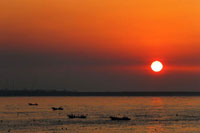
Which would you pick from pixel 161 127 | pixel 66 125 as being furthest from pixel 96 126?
pixel 161 127

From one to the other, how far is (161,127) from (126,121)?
11.9m

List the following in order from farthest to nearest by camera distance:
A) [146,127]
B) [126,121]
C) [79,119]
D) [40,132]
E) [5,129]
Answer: [79,119], [126,121], [146,127], [5,129], [40,132]

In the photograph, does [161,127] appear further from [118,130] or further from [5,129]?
[5,129]

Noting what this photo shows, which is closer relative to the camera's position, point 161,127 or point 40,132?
point 40,132

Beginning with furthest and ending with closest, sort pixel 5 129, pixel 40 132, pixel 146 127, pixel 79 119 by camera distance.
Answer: pixel 79 119
pixel 146 127
pixel 5 129
pixel 40 132

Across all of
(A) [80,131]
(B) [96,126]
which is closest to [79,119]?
(B) [96,126]

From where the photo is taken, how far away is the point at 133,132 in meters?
74.2

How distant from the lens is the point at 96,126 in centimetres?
8412

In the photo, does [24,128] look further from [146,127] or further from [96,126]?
[146,127]

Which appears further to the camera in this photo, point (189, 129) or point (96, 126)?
point (96, 126)

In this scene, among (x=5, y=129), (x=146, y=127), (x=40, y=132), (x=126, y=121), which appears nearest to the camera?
(x=40, y=132)

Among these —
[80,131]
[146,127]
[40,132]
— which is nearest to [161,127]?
[146,127]

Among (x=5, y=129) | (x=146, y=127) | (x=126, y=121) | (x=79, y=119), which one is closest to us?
(x=5, y=129)

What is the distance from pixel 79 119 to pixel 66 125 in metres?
16.0
